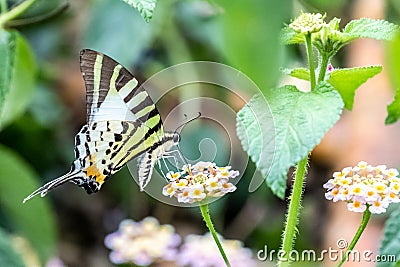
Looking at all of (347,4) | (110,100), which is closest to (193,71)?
(347,4)

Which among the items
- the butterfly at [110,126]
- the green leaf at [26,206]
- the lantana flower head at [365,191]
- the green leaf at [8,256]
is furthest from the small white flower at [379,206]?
the green leaf at [26,206]

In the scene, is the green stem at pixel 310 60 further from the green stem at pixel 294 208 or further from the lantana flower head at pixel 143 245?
the lantana flower head at pixel 143 245

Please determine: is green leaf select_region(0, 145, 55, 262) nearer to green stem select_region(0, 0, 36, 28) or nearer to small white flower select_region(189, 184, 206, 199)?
green stem select_region(0, 0, 36, 28)

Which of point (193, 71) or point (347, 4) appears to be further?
point (347, 4)

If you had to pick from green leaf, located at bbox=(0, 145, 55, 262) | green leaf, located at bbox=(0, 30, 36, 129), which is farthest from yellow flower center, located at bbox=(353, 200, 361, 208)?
green leaf, located at bbox=(0, 145, 55, 262)

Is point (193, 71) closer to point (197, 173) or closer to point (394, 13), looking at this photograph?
point (394, 13)

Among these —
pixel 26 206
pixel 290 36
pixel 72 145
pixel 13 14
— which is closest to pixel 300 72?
pixel 290 36
